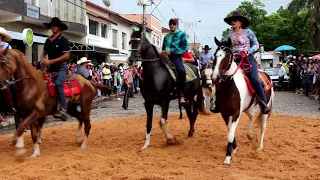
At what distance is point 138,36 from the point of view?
28.5 ft

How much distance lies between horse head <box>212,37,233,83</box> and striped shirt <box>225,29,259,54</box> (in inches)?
27.3

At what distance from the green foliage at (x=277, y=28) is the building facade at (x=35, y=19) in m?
39.1

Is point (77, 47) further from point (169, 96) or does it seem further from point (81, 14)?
point (169, 96)

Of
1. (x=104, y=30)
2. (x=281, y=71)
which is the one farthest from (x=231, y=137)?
(x=104, y=30)

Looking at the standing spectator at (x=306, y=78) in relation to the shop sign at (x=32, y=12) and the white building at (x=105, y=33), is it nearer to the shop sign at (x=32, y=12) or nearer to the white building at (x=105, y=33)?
the white building at (x=105, y=33)

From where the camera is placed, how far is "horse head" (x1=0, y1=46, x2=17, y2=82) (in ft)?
22.1

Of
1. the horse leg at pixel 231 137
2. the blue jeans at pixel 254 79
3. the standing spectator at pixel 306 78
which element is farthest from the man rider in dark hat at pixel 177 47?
the standing spectator at pixel 306 78

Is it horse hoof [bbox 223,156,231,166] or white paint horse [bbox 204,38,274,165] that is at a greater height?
white paint horse [bbox 204,38,274,165]

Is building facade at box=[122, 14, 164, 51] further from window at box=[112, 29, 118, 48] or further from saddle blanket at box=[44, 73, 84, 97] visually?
saddle blanket at box=[44, 73, 84, 97]

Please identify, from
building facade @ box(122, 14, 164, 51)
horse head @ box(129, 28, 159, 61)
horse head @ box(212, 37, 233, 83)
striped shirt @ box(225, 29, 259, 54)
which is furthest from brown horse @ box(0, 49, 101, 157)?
building facade @ box(122, 14, 164, 51)

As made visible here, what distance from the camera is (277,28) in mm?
63156

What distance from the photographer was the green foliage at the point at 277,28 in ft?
196

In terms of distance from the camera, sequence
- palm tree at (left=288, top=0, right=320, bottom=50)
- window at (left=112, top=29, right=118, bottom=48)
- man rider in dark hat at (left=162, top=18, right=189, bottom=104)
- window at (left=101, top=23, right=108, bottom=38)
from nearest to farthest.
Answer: man rider in dark hat at (left=162, top=18, right=189, bottom=104), palm tree at (left=288, top=0, right=320, bottom=50), window at (left=101, top=23, right=108, bottom=38), window at (left=112, top=29, right=118, bottom=48)

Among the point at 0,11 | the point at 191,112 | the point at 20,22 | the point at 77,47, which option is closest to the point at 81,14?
the point at 77,47
